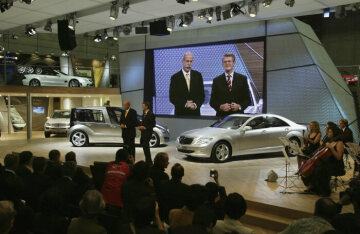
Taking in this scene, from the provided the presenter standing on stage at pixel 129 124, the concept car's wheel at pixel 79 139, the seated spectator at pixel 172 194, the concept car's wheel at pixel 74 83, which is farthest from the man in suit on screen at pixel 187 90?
the seated spectator at pixel 172 194

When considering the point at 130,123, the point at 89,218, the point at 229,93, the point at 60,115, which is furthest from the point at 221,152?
the point at 60,115

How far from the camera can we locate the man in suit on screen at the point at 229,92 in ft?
43.3

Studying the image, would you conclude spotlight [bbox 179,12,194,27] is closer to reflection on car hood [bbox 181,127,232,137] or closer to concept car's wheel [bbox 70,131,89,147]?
reflection on car hood [bbox 181,127,232,137]

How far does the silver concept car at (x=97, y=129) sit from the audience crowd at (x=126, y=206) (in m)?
7.62

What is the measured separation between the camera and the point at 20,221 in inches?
132

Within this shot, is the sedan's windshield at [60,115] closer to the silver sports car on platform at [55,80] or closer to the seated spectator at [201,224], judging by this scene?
the silver sports car on platform at [55,80]

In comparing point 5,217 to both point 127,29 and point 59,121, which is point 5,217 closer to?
point 127,29

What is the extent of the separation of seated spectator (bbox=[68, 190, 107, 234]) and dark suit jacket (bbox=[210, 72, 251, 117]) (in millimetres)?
10441

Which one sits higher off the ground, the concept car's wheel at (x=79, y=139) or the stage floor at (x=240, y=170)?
the concept car's wheel at (x=79, y=139)

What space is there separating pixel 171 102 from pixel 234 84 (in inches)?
117

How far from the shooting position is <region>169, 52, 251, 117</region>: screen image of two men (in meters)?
13.3

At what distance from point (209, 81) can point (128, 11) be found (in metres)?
4.21

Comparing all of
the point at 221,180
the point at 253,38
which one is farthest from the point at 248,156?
the point at 253,38

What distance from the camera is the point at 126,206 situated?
411 centimetres
